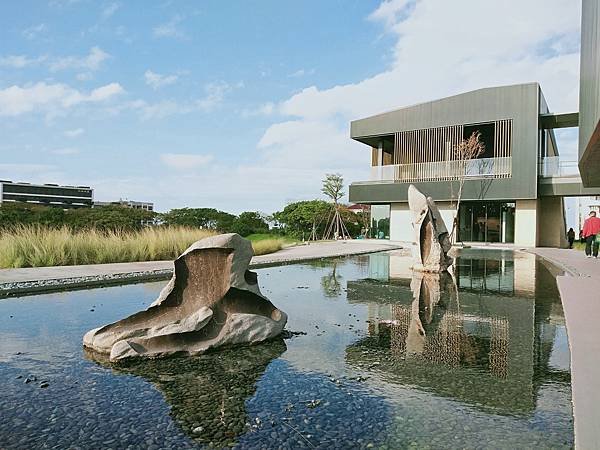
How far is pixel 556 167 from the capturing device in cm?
2623

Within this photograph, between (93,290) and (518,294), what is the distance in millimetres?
7799

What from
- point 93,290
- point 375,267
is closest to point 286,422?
point 93,290

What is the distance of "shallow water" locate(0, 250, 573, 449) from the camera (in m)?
2.97

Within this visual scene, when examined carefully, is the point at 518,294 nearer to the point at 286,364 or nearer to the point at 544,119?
the point at 286,364

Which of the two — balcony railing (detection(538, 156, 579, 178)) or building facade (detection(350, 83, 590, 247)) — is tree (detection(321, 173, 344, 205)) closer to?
building facade (detection(350, 83, 590, 247))

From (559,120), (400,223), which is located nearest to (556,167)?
(559,120)

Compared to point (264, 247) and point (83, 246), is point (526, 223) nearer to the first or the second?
point (264, 247)

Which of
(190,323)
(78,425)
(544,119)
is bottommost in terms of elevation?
(78,425)

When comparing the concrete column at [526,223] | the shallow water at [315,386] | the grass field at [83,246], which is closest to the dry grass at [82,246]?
the grass field at [83,246]

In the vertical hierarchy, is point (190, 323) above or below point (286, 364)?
above

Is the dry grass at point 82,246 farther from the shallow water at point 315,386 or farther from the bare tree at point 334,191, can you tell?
the bare tree at point 334,191

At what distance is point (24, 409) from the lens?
334 cm

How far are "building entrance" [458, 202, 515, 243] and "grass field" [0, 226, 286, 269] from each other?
18.5 meters

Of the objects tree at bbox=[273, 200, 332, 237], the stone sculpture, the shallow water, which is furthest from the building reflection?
tree at bbox=[273, 200, 332, 237]
